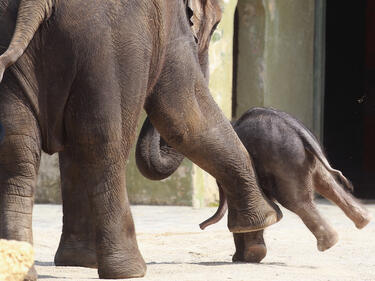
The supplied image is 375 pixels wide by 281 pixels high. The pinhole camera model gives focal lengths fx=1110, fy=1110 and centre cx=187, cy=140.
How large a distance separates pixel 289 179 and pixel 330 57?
6522 millimetres

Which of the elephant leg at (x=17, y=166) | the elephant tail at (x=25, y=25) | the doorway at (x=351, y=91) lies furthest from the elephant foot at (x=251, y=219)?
the doorway at (x=351, y=91)

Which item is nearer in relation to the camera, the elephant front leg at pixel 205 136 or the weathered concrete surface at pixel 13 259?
the weathered concrete surface at pixel 13 259

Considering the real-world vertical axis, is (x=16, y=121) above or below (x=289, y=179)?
above

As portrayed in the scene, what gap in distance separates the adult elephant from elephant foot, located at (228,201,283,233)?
543 millimetres

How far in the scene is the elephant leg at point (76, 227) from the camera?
17.1 ft

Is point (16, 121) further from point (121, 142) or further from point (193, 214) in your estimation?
point (193, 214)

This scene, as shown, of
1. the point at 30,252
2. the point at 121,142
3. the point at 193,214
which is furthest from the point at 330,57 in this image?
the point at 30,252

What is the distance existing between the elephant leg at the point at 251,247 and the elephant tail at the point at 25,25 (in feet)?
6.05

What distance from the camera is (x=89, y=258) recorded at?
206 inches

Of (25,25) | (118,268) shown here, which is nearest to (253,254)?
(118,268)

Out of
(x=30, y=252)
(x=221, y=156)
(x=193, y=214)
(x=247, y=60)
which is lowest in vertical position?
(x=193, y=214)

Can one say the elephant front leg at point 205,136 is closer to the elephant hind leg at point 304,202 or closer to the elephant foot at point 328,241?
the elephant hind leg at point 304,202

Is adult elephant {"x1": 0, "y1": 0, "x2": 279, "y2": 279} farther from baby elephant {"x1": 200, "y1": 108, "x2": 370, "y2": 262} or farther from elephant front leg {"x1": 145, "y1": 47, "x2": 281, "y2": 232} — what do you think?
baby elephant {"x1": 200, "y1": 108, "x2": 370, "y2": 262}

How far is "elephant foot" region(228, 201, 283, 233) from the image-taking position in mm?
5254
